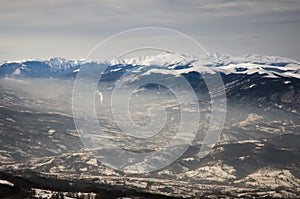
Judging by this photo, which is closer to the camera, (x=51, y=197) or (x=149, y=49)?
(x=149, y=49)

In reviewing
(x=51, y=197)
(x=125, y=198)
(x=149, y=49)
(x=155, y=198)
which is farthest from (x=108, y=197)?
(x=149, y=49)

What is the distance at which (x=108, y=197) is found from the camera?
170m

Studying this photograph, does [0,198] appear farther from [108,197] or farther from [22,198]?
[108,197]

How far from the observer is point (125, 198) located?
560ft

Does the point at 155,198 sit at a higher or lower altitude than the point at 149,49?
lower

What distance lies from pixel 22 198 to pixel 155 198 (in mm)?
71148

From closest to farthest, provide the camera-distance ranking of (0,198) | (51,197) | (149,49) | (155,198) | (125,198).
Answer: (149,49) < (0,198) < (51,197) < (125,198) < (155,198)

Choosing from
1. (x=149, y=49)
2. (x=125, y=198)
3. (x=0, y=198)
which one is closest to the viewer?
(x=149, y=49)

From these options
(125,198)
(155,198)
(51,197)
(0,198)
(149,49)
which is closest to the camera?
(149,49)

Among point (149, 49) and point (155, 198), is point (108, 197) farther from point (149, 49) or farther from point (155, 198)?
point (149, 49)

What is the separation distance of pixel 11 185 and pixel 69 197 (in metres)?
27.4

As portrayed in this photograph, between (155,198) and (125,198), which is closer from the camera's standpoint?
(125,198)

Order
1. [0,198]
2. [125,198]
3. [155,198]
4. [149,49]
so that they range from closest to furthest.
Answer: [149,49]
[0,198]
[125,198]
[155,198]

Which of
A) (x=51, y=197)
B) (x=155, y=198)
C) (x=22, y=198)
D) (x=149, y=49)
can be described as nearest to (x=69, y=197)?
(x=51, y=197)
